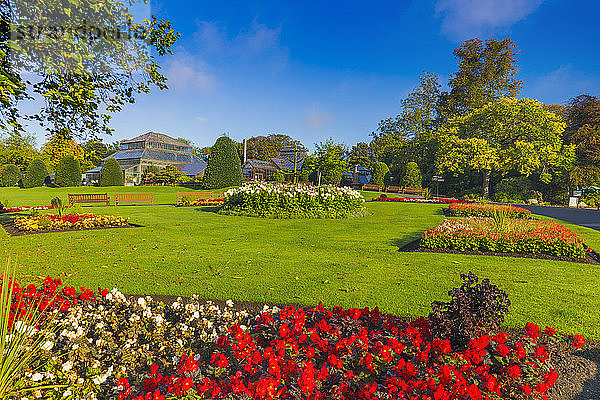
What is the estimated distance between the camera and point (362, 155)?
5456cm

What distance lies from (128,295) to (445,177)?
36.8 m

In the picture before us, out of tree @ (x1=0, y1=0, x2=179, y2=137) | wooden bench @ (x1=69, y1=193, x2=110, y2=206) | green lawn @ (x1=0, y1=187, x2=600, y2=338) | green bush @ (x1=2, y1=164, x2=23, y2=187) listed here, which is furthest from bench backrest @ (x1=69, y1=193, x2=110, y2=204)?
green bush @ (x1=2, y1=164, x2=23, y2=187)

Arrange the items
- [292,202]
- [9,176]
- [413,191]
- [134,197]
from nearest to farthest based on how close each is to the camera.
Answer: [292,202], [134,197], [413,191], [9,176]

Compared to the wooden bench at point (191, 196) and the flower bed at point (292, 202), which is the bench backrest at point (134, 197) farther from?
the flower bed at point (292, 202)

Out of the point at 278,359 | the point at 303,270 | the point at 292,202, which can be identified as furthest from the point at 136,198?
the point at 278,359

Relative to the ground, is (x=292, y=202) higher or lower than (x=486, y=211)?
higher

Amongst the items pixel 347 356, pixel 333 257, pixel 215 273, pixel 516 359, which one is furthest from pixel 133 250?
pixel 516 359

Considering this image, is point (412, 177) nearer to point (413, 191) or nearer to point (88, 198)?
point (413, 191)

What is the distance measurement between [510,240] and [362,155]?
159 feet

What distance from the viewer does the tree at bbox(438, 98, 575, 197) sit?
26.0m

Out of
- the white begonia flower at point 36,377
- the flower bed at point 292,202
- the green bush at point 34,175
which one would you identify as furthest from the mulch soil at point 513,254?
the green bush at point 34,175

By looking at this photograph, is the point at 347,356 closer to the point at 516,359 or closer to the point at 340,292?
the point at 516,359

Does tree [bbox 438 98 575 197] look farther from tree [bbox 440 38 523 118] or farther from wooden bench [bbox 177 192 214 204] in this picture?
wooden bench [bbox 177 192 214 204]

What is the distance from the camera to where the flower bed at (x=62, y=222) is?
30.8 feet
